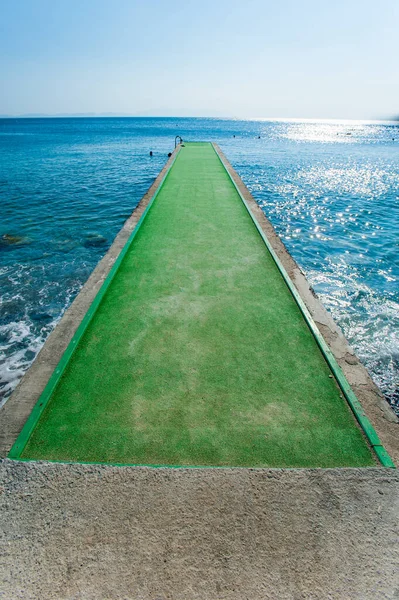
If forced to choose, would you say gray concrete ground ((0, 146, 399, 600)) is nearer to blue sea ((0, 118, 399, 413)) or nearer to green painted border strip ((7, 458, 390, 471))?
green painted border strip ((7, 458, 390, 471))

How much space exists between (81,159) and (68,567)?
37107 millimetres

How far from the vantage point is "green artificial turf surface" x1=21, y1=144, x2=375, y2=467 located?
3436mm

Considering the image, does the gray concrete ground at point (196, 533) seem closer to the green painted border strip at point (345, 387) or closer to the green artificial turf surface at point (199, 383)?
the green painted border strip at point (345, 387)

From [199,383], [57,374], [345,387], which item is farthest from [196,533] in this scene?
[57,374]

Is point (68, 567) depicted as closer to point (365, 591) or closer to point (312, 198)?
point (365, 591)

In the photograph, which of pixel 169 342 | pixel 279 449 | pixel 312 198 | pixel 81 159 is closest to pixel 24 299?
pixel 169 342

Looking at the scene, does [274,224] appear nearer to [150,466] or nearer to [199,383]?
[199,383]

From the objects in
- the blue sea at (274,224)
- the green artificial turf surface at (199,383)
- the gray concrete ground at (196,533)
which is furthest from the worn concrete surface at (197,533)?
the blue sea at (274,224)

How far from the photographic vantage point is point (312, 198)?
19.0 meters

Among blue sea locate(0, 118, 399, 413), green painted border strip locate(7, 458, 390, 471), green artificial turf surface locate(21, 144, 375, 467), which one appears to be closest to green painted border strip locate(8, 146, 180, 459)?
green artificial turf surface locate(21, 144, 375, 467)

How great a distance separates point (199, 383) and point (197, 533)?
5.72ft

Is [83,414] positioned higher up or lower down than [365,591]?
higher up

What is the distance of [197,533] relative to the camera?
8.95 feet

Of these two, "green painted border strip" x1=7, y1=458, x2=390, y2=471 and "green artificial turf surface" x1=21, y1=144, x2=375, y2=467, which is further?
"green artificial turf surface" x1=21, y1=144, x2=375, y2=467
